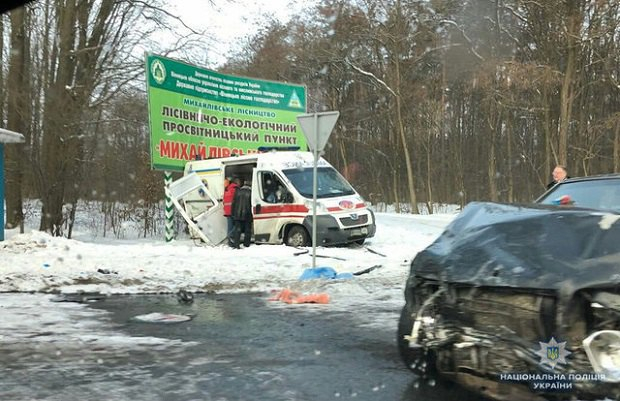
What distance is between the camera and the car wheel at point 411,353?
456cm

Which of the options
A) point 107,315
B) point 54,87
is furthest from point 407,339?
point 54,87

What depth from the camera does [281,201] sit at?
15750mm

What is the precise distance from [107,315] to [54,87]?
44.6 ft

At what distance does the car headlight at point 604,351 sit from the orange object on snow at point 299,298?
5617 millimetres

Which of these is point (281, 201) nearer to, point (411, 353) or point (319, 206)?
point (319, 206)

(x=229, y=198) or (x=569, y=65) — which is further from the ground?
(x=569, y=65)

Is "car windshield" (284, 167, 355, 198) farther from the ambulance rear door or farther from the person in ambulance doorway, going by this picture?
the ambulance rear door

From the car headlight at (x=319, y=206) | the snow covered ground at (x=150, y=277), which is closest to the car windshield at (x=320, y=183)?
the car headlight at (x=319, y=206)

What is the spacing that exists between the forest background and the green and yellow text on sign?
10.3 feet

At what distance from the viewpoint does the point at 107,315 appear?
8.00 m

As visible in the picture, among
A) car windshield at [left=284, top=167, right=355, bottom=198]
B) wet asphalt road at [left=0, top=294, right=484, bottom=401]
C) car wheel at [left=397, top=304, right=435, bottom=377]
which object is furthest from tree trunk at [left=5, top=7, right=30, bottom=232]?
car wheel at [left=397, top=304, right=435, bottom=377]

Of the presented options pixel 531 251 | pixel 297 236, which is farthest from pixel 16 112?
pixel 531 251

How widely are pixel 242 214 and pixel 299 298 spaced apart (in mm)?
6847

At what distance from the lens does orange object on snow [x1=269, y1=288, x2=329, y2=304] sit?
8.98 m
